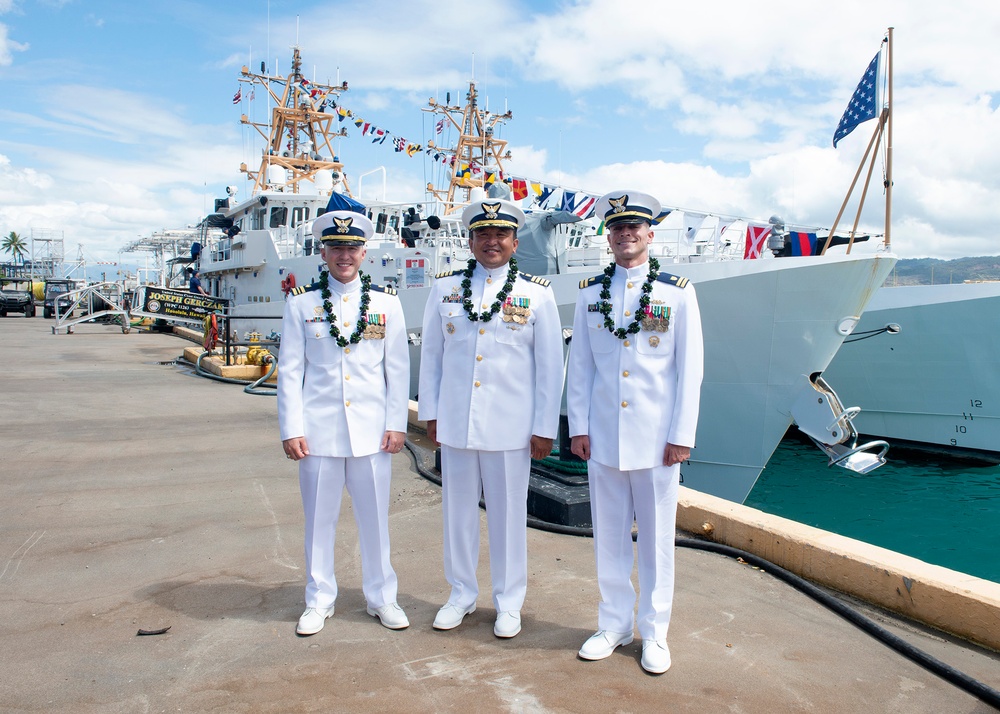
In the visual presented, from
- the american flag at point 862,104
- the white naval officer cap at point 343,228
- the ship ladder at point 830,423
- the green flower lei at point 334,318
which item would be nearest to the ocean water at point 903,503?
the ship ladder at point 830,423

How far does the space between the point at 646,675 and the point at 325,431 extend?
1598 millimetres

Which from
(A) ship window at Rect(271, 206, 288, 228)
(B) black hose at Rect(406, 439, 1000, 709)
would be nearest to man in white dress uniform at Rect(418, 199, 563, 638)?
(B) black hose at Rect(406, 439, 1000, 709)

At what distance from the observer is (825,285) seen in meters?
8.08

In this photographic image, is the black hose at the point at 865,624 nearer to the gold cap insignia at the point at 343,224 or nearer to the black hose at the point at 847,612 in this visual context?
the black hose at the point at 847,612

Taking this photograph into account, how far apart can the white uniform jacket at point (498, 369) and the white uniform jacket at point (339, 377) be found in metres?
0.18

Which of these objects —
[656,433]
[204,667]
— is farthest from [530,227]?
[204,667]

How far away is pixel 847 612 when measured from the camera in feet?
10.2

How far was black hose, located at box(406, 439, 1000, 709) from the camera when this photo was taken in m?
2.54

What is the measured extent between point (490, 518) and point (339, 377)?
892 mm

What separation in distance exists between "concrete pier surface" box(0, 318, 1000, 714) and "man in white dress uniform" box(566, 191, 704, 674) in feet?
0.78

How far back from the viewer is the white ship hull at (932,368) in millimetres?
12562

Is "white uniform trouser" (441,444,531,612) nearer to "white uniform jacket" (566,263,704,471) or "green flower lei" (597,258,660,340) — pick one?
"white uniform jacket" (566,263,704,471)

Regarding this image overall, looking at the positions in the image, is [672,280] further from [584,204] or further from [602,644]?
[584,204]

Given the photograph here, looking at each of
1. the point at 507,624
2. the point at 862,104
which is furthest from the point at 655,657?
the point at 862,104
